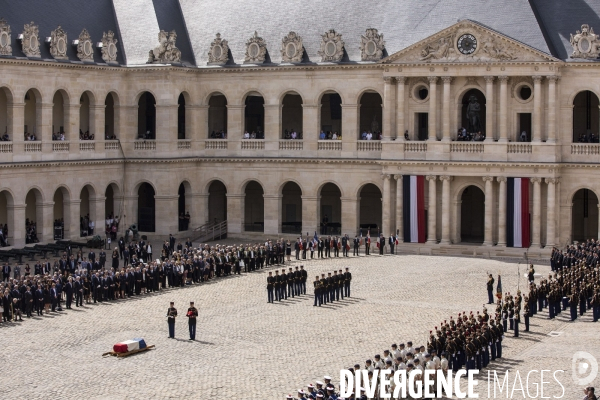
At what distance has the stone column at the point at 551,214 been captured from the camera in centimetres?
7688

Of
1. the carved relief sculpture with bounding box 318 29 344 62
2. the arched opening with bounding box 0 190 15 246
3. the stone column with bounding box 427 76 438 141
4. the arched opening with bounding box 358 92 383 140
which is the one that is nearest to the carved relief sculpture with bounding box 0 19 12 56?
the arched opening with bounding box 0 190 15 246

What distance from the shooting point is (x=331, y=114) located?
87.3m

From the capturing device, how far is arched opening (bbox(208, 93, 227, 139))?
8900 centimetres

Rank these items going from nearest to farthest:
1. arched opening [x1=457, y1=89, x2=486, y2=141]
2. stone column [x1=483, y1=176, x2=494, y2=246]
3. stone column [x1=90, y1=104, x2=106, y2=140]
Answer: stone column [x1=483, y1=176, x2=494, y2=246], arched opening [x1=457, y1=89, x2=486, y2=141], stone column [x1=90, y1=104, x2=106, y2=140]

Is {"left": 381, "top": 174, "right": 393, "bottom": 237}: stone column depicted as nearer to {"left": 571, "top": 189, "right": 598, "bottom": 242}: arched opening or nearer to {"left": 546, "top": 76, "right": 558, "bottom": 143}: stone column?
{"left": 546, "top": 76, "right": 558, "bottom": 143}: stone column

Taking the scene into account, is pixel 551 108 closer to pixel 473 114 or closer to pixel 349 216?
pixel 473 114

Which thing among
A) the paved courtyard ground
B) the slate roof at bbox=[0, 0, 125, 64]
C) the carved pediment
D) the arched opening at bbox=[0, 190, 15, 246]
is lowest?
the paved courtyard ground

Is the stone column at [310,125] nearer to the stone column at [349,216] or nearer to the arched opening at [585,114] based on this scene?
the stone column at [349,216]

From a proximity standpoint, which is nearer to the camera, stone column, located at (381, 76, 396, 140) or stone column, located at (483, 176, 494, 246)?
stone column, located at (483, 176, 494, 246)

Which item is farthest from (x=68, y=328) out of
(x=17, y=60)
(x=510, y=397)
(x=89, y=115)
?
(x=89, y=115)

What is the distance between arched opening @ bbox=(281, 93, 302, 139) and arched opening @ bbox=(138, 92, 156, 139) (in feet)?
32.4

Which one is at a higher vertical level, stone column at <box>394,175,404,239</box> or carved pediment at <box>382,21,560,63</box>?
carved pediment at <box>382,21,560,63</box>

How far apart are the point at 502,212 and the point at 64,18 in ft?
109

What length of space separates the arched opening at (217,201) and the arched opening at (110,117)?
29.1 feet
